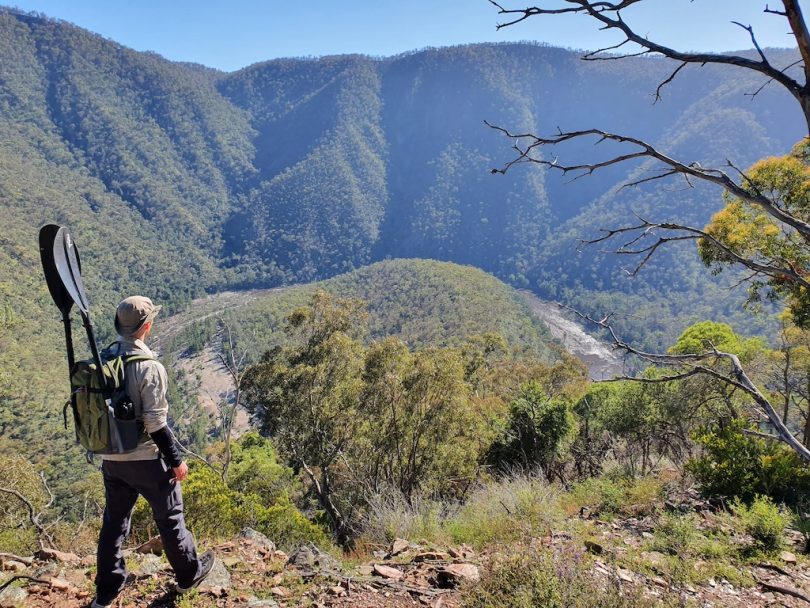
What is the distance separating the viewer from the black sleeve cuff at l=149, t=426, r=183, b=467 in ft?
8.30

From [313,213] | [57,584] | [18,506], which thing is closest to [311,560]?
[57,584]

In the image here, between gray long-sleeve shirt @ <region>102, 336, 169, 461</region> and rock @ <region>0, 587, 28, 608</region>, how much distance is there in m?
1.10

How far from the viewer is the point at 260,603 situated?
2998mm

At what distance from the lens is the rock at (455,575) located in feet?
10.8

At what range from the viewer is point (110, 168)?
564 feet

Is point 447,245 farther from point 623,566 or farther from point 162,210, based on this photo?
point 623,566

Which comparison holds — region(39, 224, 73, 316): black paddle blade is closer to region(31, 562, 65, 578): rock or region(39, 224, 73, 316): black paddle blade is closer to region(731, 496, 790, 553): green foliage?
region(31, 562, 65, 578): rock

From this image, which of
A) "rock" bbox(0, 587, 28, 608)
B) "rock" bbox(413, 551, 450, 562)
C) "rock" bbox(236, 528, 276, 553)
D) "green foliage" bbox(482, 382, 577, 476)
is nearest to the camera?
"rock" bbox(0, 587, 28, 608)

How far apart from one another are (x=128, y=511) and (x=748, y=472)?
6.30 meters

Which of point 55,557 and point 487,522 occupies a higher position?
point 55,557

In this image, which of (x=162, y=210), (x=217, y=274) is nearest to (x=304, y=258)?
(x=217, y=274)

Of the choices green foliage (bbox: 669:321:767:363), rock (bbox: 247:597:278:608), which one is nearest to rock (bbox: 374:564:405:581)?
rock (bbox: 247:597:278:608)

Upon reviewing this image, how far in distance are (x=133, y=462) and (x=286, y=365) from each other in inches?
422

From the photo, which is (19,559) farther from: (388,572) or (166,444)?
(388,572)
